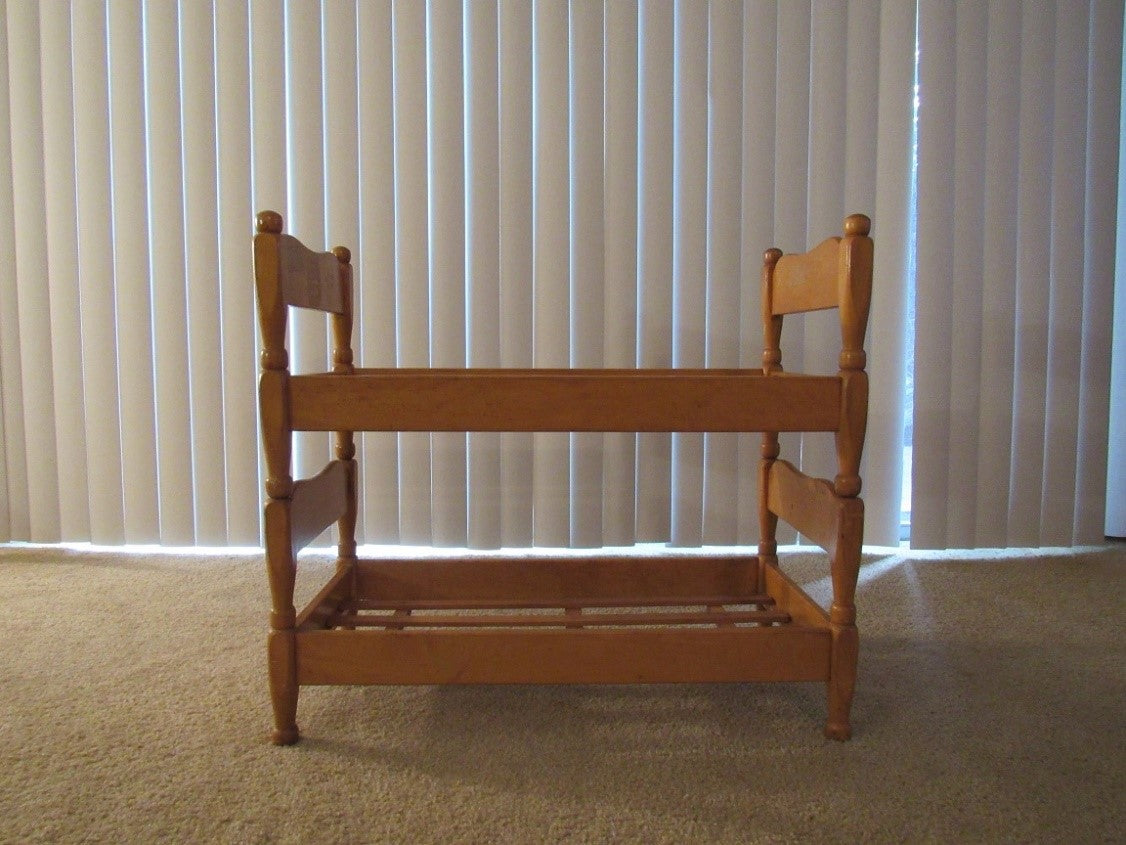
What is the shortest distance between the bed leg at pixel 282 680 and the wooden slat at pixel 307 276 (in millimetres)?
444

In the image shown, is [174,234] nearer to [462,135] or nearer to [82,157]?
[82,157]

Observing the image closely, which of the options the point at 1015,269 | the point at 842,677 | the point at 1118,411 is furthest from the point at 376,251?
the point at 1118,411

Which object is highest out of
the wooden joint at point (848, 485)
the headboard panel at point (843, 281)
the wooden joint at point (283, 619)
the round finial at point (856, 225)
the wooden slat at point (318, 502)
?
the round finial at point (856, 225)

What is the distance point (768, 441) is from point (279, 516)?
840mm

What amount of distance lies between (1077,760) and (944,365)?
1.11 metres

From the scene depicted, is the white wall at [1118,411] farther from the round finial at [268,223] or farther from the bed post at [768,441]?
the round finial at [268,223]

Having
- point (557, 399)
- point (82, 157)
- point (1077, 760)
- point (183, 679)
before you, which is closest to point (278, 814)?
point (183, 679)

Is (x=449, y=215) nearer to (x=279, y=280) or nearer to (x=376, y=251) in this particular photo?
(x=376, y=251)

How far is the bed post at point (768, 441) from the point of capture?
1.42 meters

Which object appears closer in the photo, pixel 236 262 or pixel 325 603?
pixel 325 603

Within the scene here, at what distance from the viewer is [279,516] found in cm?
104

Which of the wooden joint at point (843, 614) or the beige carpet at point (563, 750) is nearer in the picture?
the beige carpet at point (563, 750)

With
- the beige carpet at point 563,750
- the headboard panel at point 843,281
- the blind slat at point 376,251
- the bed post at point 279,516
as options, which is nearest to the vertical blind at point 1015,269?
the beige carpet at point 563,750

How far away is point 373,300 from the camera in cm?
188
